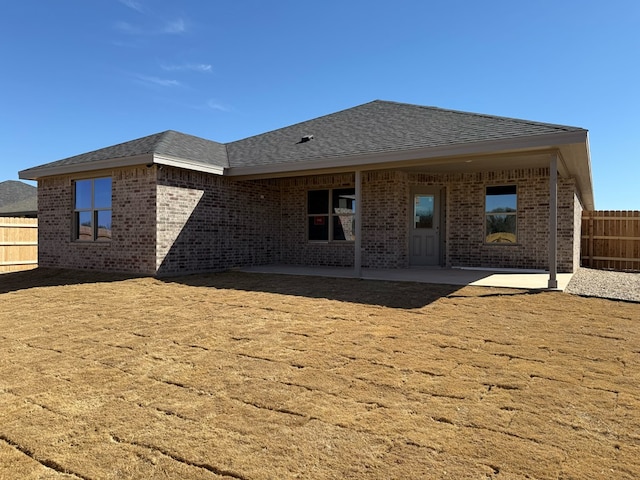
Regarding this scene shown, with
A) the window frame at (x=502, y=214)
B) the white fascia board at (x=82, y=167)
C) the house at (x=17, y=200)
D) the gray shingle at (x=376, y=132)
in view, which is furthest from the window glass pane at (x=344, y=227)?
the house at (x=17, y=200)

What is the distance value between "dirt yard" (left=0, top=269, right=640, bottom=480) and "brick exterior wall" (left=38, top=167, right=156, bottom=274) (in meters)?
3.80

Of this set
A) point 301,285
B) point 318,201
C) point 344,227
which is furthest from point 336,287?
point 318,201

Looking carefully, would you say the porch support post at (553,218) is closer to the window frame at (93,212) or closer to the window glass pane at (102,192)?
the window frame at (93,212)

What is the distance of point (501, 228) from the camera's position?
1195 centimetres

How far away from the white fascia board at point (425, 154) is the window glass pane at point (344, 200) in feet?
9.05

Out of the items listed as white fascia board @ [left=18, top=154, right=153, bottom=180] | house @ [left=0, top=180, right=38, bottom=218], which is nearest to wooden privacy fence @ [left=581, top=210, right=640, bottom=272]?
white fascia board @ [left=18, top=154, right=153, bottom=180]

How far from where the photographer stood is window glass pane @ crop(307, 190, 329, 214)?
13.0 meters

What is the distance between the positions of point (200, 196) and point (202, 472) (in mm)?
9535

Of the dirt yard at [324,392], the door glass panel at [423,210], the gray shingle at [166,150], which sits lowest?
the dirt yard at [324,392]

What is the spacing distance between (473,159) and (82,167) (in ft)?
32.0

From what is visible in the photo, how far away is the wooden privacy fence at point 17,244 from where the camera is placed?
14.7 metres

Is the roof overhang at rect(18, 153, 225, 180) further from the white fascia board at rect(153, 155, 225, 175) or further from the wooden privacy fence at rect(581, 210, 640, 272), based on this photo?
the wooden privacy fence at rect(581, 210, 640, 272)

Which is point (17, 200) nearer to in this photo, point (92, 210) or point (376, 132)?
point (92, 210)

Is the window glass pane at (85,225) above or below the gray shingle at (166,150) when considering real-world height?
below
